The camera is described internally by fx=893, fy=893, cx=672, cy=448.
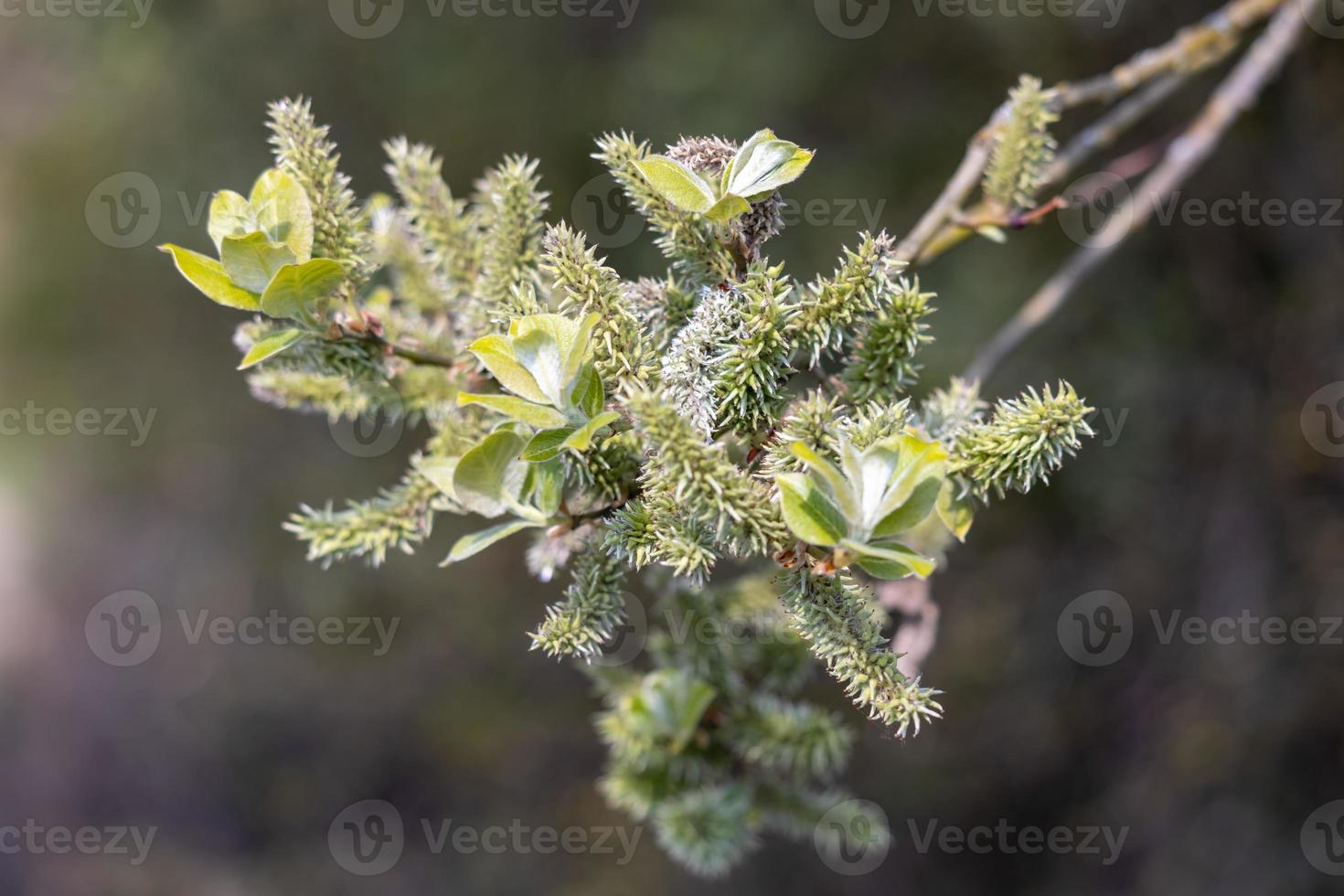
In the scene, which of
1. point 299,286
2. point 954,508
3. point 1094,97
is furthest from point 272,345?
point 1094,97

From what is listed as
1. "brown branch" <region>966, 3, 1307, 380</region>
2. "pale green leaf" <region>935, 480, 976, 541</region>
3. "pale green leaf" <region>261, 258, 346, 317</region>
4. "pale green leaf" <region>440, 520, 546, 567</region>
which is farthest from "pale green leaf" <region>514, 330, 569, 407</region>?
"brown branch" <region>966, 3, 1307, 380</region>

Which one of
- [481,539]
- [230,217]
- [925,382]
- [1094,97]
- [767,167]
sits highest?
[925,382]

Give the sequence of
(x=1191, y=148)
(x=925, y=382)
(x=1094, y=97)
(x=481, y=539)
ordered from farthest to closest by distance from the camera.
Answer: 1. (x=925, y=382)
2. (x=1191, y=148)
3. (x=1094, y=97)
4. (x=481, y=539)

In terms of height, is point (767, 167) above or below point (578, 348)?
above

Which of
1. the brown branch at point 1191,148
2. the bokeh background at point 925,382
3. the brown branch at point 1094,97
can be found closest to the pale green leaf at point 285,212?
the brown branch at point 1094,97

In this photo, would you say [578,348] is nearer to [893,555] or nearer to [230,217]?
[893,555]

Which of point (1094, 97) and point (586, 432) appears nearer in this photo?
point (586, 432)

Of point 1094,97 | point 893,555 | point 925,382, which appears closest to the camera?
point 893,555

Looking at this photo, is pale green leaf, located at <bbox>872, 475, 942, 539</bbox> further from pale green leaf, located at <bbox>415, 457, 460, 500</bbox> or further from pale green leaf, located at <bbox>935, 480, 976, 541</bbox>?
pale green leaf, located at <bbox>415, 457, 460, 500</bbox>

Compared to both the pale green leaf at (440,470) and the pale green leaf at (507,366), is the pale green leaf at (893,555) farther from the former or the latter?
the pale green leaf at (440,470)
